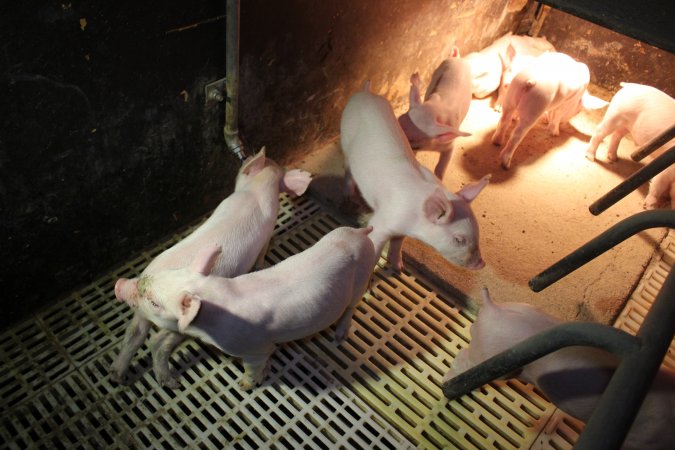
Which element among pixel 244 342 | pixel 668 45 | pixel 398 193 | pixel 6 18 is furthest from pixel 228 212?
pixel 668 45

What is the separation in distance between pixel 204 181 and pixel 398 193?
1104 mm

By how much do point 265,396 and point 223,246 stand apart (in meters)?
0.73

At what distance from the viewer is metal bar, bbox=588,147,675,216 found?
9.25 feet

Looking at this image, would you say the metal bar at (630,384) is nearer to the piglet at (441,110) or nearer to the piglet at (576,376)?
the piglet at (576,376)

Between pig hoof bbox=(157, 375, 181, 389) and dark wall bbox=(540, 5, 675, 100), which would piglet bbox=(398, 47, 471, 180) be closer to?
dark wall bbox=(540, 5, 675, 100)

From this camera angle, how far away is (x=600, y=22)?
1840mm

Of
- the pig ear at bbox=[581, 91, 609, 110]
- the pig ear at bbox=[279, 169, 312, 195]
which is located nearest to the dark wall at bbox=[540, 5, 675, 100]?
the pig ear at bbox=[581, 91, 609, 110]

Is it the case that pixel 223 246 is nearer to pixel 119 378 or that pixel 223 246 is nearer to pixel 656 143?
pixel 119 378

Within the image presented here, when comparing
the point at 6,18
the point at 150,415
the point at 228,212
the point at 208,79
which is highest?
the point at 6,18

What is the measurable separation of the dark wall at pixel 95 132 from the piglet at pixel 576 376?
5.66 ft

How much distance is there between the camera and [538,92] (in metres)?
3.83

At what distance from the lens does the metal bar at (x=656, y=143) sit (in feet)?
11.1

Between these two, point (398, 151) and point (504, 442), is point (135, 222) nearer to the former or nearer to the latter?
point (398, 151)

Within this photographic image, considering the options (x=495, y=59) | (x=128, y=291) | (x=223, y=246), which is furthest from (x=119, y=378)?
(x=495, y=59)
